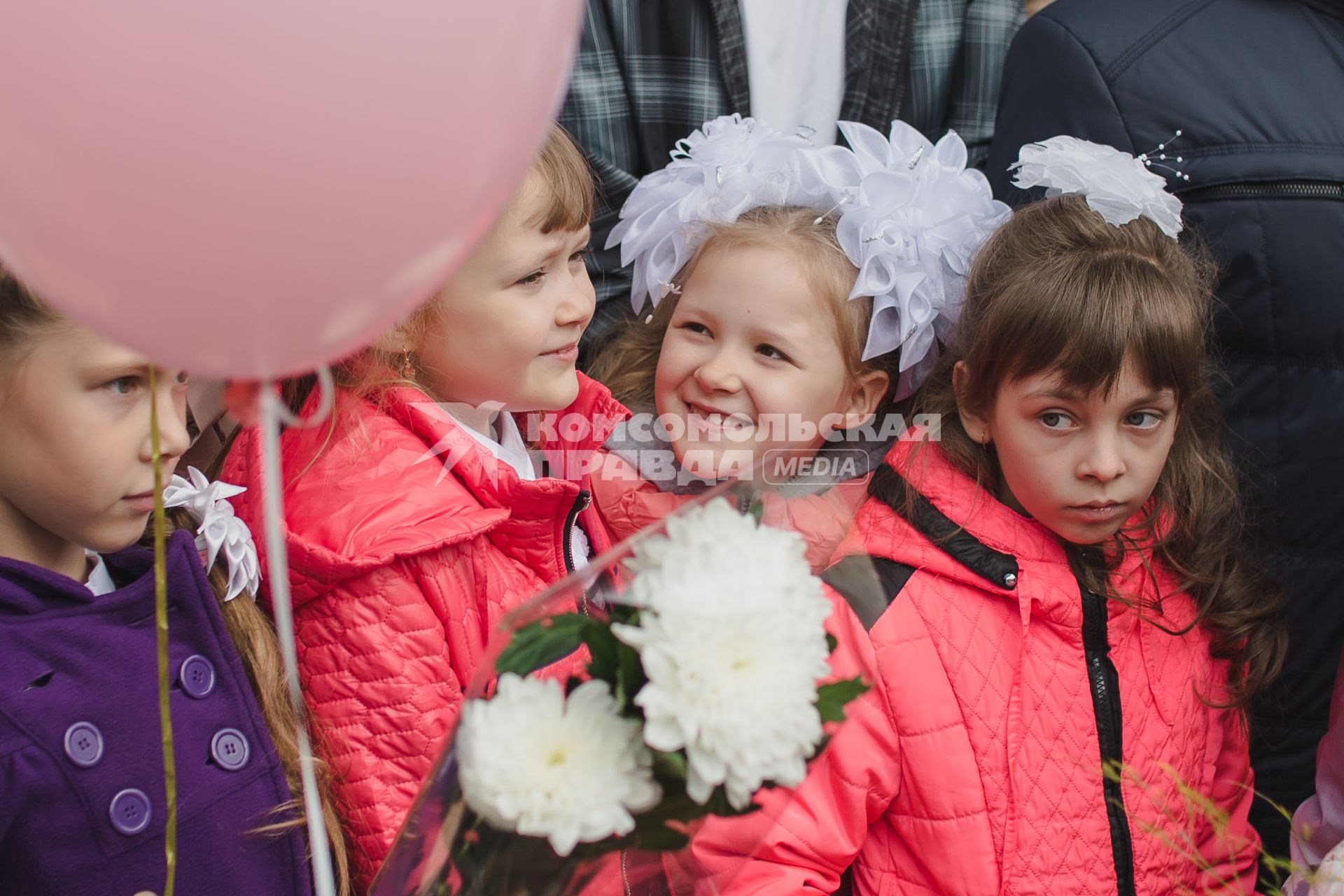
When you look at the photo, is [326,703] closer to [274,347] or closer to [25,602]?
[25,602]

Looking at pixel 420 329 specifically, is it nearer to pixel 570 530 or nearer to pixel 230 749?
pixel 570 530

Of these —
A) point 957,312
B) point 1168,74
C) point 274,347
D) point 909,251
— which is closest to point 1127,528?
point 957,312

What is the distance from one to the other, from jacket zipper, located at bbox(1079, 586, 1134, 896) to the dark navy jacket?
436 millimetres

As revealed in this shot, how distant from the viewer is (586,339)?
94.1 inches

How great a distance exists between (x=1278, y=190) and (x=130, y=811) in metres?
1.97

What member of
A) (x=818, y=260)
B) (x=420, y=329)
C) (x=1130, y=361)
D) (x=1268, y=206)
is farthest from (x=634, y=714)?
(x=1268, y=206)

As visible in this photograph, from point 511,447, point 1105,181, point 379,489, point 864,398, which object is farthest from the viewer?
point 864,398

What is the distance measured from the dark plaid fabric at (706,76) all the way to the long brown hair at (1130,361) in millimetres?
636

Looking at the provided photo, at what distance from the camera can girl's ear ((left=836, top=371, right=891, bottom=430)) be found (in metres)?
2.15

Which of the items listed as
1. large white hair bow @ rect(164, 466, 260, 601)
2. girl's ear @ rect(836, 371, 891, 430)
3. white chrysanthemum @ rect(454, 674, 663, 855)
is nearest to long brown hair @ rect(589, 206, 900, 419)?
girl's ear @ rect(836, 371, 891, 430)

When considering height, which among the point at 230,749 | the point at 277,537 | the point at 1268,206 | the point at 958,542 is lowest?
the point at 958,542

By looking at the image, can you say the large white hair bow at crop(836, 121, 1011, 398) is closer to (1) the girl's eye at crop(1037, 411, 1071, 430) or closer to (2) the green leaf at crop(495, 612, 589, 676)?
(1) the girl's eye at crop(1037, 411, 1071, 430)

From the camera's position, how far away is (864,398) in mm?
2180

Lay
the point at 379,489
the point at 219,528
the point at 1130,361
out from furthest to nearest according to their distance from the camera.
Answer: the point at 1130,361
the point at 379,489
the point at 219,528
